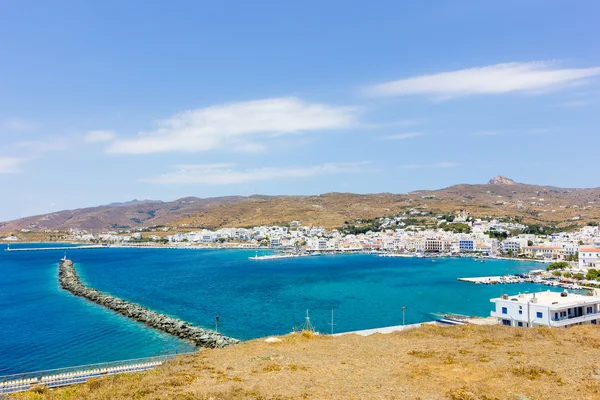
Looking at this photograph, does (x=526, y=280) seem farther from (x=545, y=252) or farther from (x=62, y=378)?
(x=62, y=378)

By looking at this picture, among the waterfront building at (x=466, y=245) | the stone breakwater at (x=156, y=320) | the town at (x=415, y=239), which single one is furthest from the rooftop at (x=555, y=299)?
the waterfront building at (x=466, y=245)

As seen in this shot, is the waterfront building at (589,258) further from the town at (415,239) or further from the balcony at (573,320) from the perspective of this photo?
the balcony at (573,320)

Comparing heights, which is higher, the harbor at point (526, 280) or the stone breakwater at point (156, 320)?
the stone breakwater at point (156, 320)

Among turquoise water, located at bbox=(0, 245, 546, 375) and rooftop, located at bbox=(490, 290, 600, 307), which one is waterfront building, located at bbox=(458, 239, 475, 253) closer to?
turquoise water, located at bbox=(0, 245, 546, 375)

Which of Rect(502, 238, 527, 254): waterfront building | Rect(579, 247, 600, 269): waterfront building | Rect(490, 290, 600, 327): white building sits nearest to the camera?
Rect(490, 290, 600, 327): white building

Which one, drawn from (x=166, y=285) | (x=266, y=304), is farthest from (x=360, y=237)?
(x=266, y=304)

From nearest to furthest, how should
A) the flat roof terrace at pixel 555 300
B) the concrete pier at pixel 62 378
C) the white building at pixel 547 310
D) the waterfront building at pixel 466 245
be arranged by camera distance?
the concrete pier at pixel 62 378
the white building at pixel 547 310
the flat roof terrace at pixel 555 300
the waterfront building at pixel 466 245

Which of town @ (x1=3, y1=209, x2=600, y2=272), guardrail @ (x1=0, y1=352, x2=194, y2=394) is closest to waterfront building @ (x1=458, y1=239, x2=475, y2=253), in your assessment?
town @ (x1=3, y1=209, x2=600, y2=272)
